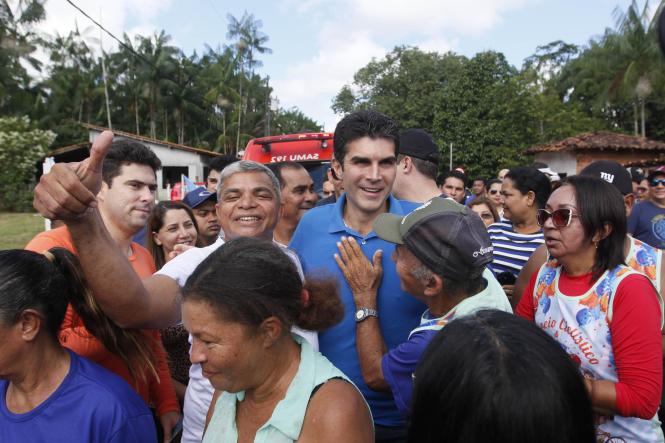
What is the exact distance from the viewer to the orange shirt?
2092 millimetres

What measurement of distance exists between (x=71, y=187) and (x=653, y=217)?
5.58m

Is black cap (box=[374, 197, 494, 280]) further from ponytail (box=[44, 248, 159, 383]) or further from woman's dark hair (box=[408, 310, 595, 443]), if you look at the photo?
ponytail (box=[44, 248, 159, 383])

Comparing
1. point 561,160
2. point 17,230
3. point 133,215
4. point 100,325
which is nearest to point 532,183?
point 133,215

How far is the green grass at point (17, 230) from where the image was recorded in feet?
47.9

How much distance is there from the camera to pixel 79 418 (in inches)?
67.7

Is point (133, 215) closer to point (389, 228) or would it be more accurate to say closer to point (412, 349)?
point (389, 228)

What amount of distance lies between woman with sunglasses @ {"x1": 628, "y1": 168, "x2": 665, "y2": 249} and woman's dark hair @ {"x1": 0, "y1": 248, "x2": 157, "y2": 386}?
16.9ft

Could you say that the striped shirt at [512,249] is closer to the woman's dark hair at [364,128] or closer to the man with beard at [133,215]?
the woman's dark hair at [364,128]

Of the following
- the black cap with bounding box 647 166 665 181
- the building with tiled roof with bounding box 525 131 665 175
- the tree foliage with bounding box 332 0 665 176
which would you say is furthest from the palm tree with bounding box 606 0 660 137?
the black cap with bounding box 647 166 665 181

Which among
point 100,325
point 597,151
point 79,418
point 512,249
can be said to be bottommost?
point 79,418

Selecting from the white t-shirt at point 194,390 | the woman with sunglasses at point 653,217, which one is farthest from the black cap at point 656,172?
the white t-shirt at point 194,390

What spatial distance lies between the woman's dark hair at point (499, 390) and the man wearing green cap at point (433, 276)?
0.63 m

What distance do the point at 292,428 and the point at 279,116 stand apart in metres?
79.0

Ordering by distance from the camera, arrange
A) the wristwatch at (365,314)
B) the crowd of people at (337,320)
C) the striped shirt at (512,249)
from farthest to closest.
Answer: the striped shirt at (512,249), the wristwatch at (365,314), the crowd of people at (337,320)
